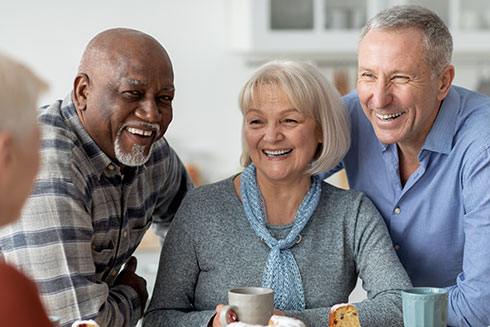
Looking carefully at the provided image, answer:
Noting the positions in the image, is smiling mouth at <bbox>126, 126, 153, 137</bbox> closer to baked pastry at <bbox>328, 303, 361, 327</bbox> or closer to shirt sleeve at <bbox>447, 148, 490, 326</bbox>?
baked pastry at <bbox>328, 303, 361, 327</bbox>

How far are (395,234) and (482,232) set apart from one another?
27 cm

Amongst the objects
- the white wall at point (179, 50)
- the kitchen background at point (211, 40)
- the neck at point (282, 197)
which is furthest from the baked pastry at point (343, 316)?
the white wall at point (179, 50)

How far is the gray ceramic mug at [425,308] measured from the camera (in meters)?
1.21

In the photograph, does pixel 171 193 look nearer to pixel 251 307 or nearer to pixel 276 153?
pixel 276 153

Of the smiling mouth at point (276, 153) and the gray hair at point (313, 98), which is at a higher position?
the gray hair at point (313, 98)

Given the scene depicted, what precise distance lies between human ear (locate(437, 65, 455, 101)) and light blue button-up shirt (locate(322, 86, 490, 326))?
3cm

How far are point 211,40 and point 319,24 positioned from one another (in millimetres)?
636

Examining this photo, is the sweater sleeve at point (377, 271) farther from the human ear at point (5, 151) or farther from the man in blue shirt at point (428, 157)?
the human ear at point (5, 151)

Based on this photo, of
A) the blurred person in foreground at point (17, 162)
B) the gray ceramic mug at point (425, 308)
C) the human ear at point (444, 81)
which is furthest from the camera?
the human ear at point (444, 81)

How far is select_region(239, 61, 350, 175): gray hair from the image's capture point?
70.2 inches

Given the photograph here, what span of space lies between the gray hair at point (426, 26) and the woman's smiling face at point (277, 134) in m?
0.32

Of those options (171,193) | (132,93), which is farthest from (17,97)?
(171,193)

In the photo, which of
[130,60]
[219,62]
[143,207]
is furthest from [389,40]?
[219,62]

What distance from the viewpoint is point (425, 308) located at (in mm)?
1210
